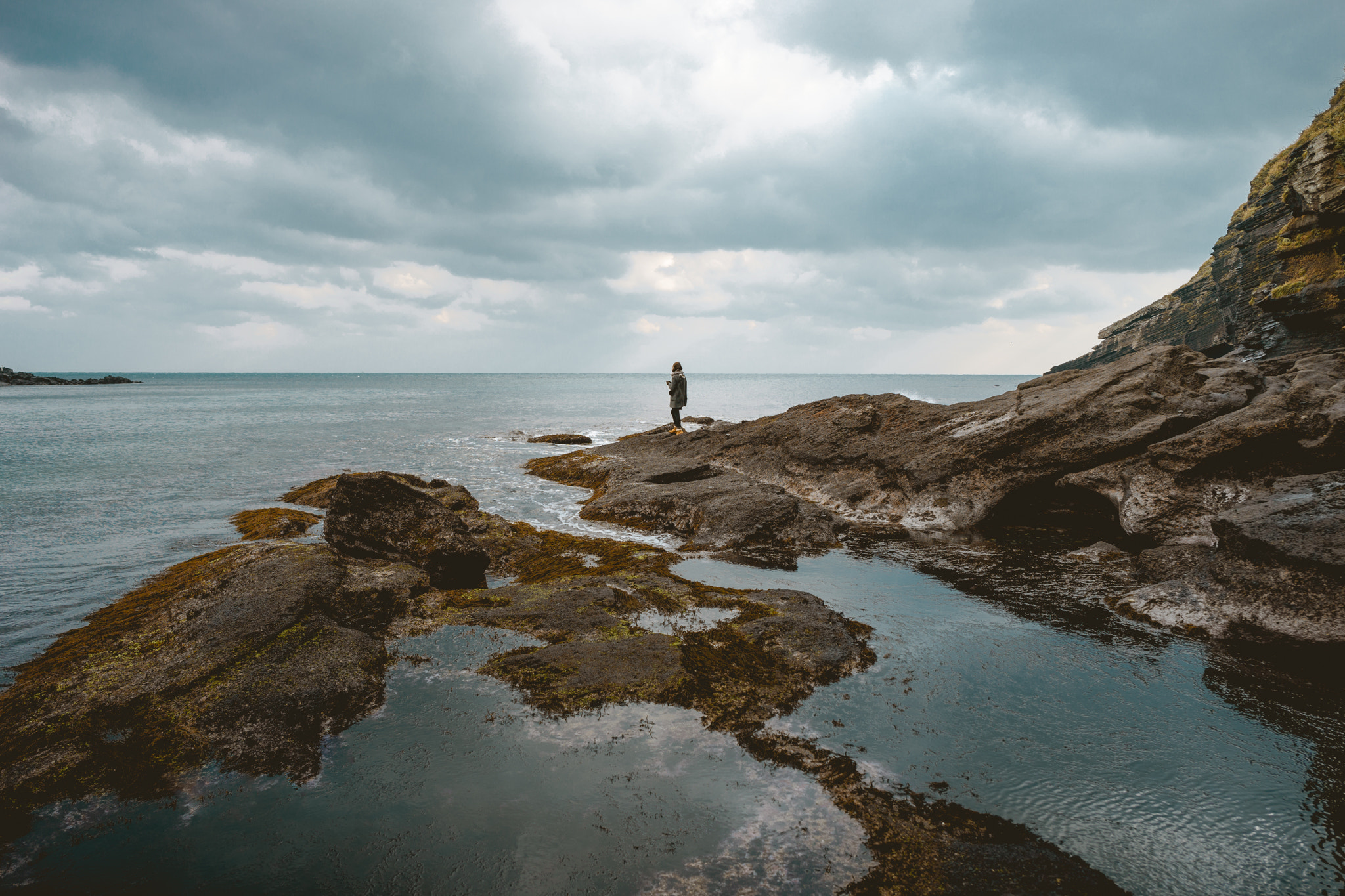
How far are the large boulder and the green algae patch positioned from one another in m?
5.21

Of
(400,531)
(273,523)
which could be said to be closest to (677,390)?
(273,523)

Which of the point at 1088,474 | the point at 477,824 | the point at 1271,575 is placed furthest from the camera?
the point at 1088,474

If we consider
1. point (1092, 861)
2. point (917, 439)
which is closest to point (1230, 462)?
point (917, 439)

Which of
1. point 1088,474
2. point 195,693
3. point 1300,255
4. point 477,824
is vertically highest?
point 1300,255

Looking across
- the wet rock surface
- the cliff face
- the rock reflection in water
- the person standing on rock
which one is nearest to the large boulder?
the wet rock surface

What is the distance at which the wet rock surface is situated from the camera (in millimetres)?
5152

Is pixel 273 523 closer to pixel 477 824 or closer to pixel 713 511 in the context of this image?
pixel 713 511

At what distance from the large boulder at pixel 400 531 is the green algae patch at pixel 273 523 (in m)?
5.21

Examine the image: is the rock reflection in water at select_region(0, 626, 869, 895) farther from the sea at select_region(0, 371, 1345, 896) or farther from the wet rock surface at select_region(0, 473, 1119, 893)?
the wet rock surface at select_region(0, 473, 1119, 893)

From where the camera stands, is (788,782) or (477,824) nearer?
(477,824)

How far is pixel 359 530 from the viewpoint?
12.0 m

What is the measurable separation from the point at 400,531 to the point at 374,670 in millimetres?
4830

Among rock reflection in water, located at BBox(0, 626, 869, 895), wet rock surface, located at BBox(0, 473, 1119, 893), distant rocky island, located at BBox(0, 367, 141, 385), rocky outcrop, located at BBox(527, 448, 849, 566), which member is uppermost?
distant rocky island, located at BBox(0, 367, 141, 385)

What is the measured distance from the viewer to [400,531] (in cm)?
1205
